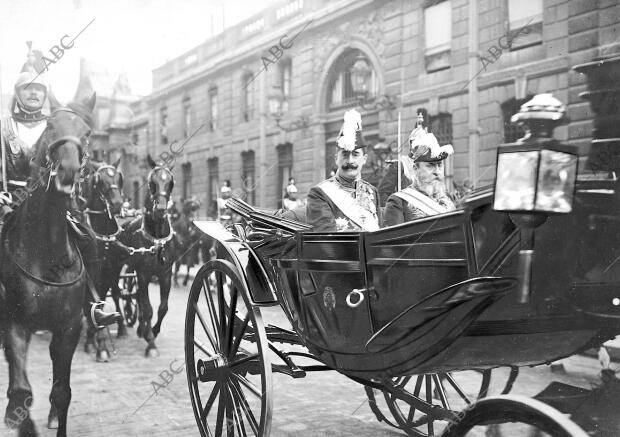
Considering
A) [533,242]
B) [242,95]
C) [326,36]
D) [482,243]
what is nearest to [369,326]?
[482,243]

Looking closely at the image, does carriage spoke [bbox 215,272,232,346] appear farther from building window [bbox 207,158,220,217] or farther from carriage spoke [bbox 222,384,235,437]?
building window [bbox 207,158,220,217]

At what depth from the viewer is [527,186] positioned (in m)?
1.59

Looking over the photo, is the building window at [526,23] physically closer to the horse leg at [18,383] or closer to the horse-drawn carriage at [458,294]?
the horse-drawn carriage at [458,294]

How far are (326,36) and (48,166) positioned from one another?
6.63ft

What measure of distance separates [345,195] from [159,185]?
2.69 meters

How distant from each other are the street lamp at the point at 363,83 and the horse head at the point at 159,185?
85.8 inches

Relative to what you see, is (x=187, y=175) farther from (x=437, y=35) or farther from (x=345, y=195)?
(x=437, y=35)

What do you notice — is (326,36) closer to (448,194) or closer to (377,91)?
(377,91)

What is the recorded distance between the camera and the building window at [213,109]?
4.95 meters

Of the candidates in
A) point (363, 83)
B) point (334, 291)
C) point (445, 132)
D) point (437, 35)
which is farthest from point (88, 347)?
point (437, 35)

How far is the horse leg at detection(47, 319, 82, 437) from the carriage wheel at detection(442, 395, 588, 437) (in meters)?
2.53

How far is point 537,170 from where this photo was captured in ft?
5.18

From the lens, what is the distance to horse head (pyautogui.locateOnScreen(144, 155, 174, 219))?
5.29 metres

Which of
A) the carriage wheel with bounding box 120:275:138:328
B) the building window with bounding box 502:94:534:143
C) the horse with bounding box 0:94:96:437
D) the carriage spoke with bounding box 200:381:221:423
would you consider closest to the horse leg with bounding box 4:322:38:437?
the horse with bounding box 0:94:96:437
